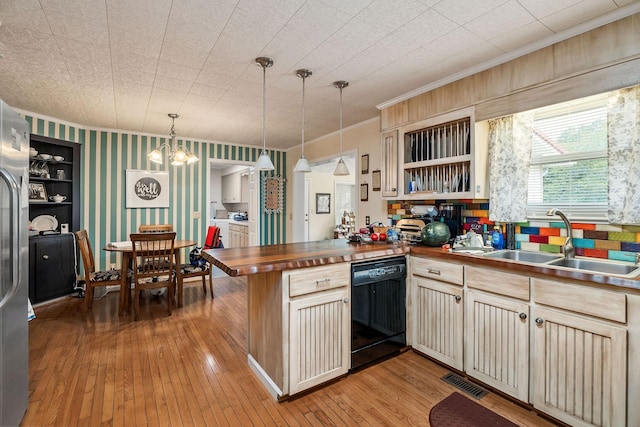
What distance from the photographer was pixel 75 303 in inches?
157

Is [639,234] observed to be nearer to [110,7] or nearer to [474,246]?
[474,246]

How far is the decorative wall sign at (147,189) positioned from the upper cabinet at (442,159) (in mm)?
3782

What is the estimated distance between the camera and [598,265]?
79.9 inches

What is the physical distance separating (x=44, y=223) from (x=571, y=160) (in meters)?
5.94

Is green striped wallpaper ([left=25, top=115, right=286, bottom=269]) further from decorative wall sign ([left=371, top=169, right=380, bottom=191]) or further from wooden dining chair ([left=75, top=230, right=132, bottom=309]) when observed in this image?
decorative wall sign ([left=371, top=169, right=380, bottom=191])

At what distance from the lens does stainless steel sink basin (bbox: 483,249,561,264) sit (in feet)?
7.50

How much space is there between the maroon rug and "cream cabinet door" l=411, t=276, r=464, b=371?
98 centimetres

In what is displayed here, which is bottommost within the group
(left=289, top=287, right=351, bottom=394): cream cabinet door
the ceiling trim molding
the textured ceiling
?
(left=289, top=287, right=351, bottom=394): cream cabinet door

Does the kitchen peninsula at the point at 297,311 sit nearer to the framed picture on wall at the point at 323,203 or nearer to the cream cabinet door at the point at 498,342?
the cream cabinet door at the point at 498,342

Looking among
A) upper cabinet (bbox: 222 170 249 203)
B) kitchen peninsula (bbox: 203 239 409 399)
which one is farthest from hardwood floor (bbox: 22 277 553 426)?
upper cabinet (bbox: 222 170 249 203)

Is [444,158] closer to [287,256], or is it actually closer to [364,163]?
[364,163]

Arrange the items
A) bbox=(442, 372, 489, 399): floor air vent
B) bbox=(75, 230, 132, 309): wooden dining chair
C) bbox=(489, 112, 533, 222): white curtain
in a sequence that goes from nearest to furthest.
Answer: bbox=(442, 372, 489, 399): floor air vent → bbox=(489, 112, 533, 222): white curtain → bbox=(75, 230, 132, 309): wooden dining chair

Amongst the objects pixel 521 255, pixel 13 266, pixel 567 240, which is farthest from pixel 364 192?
pixel 13 266

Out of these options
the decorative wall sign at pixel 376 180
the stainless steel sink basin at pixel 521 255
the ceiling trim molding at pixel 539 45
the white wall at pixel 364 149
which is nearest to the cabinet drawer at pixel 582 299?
the stainless steel sink basin at pixel 521 255
